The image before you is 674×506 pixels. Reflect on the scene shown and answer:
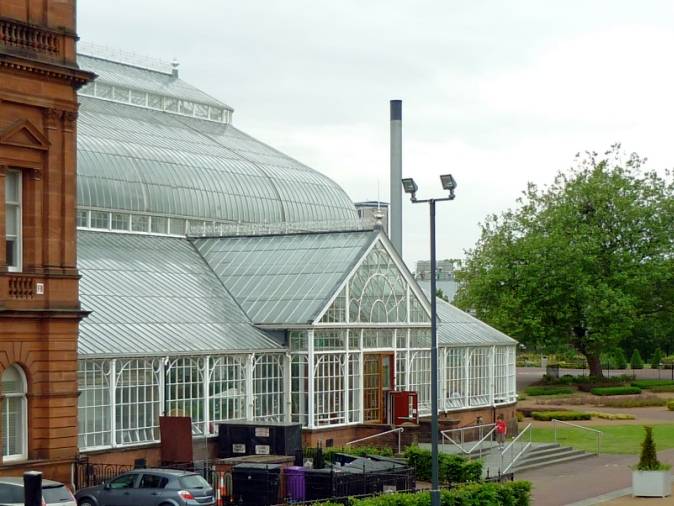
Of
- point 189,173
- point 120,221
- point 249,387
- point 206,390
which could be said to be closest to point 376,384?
point 249,387

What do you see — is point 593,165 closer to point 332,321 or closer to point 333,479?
point 332,321

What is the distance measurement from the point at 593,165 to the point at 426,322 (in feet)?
129

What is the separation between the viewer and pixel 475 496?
3175cm

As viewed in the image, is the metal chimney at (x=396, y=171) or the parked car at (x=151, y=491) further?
the metal chimney at (x=396, y=171)

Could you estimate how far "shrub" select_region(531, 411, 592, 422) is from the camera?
61750 mm

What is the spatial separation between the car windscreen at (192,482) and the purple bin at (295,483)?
3.17 metres

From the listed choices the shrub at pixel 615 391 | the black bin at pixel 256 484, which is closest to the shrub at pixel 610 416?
the shrub at pixel 615 391

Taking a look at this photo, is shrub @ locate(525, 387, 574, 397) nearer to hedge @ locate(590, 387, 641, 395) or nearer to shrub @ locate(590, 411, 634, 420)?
hedge @ locate(590, 387, 641, 395)

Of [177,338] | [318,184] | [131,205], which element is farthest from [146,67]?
[177,338]

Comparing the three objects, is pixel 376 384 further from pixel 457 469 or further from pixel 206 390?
pixel 457 469

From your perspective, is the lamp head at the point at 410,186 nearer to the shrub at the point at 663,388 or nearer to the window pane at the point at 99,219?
the window pane at the point at 99,219

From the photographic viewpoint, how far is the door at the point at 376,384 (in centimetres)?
4491

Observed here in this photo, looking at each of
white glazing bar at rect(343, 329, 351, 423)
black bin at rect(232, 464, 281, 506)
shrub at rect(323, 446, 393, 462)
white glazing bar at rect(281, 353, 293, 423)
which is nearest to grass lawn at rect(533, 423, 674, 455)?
white glazing bar at rect(343, 329, 351, 423)

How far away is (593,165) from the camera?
275 ft
